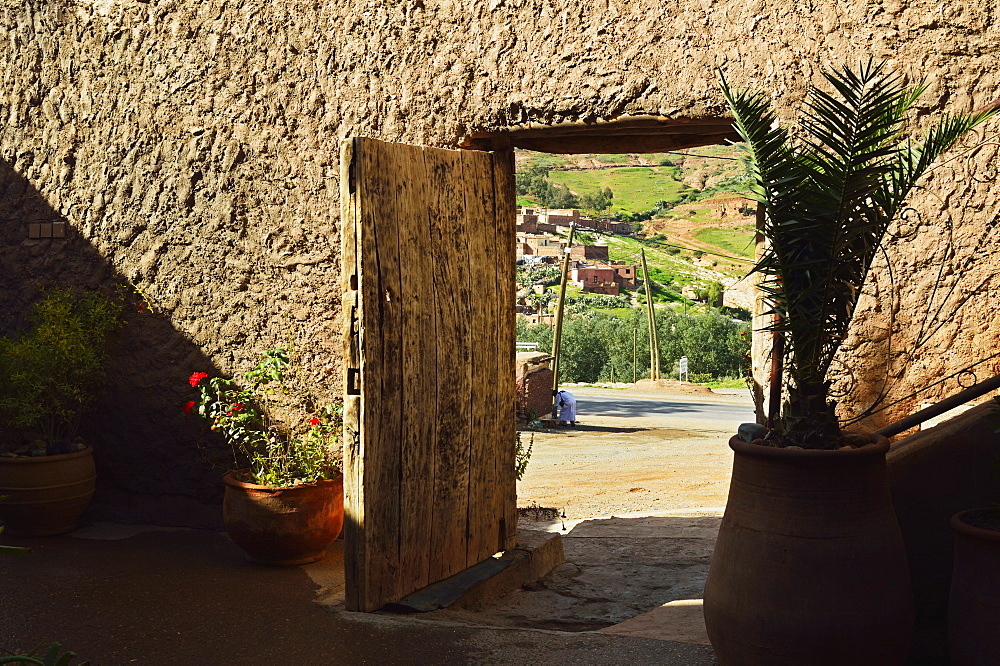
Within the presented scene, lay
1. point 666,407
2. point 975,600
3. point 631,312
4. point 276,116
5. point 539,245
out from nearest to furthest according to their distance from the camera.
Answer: point 975,600
point 276,116
point 666,407
point 631,312
point 539,245

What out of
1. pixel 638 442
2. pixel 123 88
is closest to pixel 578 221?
pixel 638 442

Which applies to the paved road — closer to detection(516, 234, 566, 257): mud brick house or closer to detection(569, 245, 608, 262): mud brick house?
detection(516, 234, 566, 257): mud brick house

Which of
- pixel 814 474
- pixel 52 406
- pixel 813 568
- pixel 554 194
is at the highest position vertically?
pixel 554 194


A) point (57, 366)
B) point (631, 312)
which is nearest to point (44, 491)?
point (57, 366)

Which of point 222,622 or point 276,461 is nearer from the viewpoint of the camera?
point 222,622

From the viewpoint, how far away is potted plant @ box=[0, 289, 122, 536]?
4.41 metres

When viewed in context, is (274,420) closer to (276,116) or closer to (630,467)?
(276,116)

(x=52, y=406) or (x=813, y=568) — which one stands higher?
(x=52, y=406)

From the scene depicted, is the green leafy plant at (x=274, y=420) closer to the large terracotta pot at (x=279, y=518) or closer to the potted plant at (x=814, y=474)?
the large terracotta pot at (x=279, y=518)

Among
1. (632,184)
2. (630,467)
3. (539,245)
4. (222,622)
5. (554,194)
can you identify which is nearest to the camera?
(222,622)

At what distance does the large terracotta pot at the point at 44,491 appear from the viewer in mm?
4406

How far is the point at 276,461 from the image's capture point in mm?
4254

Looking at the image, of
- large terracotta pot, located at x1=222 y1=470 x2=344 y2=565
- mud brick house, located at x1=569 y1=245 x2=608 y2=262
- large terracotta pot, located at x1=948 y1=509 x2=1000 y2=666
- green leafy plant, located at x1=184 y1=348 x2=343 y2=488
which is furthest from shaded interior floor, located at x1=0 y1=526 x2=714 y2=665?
mud brick house, located at x1=569 y1=245 x2=608 y2=262

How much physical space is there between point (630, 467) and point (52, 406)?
6547 mm
